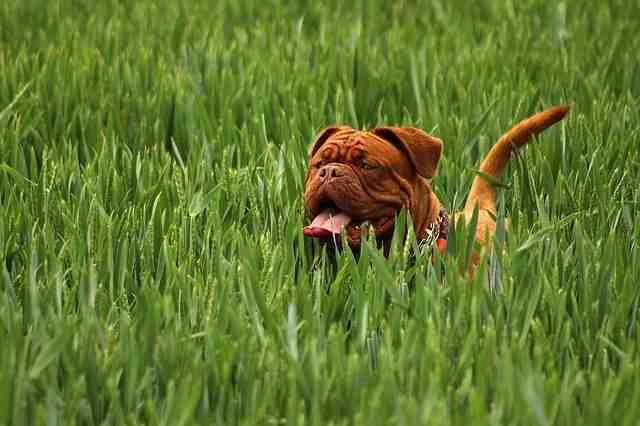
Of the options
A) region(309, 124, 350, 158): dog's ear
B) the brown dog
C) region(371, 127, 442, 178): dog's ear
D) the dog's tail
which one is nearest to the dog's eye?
the brown dog

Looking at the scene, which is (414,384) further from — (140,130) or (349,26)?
(349,26)

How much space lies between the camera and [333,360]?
7.29 feet

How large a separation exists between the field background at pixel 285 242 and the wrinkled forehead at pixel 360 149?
0.23 m

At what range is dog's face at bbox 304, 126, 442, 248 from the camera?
2734 millimetres

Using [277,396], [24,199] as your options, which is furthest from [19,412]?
[24,199]

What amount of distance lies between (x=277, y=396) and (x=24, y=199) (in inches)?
55.4

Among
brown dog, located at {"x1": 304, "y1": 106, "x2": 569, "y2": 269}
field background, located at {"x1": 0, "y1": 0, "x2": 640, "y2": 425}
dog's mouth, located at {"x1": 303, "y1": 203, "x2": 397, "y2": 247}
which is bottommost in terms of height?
field background, located at {"x1": 0, "y1": 0, "x2": 640, "y2": 425}

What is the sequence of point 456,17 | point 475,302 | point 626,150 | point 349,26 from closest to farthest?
point 475,302
point 626,150
point 349,26
point 456,17

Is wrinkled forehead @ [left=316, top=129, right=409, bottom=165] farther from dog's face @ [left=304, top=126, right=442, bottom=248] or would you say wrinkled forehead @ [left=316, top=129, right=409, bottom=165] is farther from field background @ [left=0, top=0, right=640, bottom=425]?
field background @ [left=0, top=0, right=640, bottom=425]

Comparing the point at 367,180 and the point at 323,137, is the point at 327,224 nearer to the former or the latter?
the point at 367,180

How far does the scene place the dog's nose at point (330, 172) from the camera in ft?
8.93

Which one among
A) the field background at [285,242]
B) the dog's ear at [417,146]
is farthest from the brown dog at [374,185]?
the field background at [285,242]

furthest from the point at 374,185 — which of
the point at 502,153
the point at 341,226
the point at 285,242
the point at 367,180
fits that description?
the point at 502,153

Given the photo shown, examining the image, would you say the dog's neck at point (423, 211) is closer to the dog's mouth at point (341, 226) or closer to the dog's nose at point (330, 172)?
the dog's mouth at point (341, 226)
